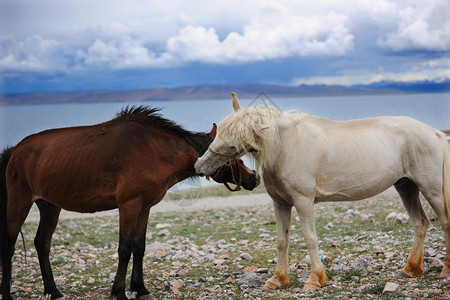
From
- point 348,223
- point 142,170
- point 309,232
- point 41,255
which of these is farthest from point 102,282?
point 348,223

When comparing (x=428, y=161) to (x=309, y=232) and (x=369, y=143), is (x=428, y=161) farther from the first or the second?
(x=309, y=232)

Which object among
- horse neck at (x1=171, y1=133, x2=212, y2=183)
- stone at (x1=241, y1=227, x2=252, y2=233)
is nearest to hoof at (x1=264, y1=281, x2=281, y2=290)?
horse neck at (x1=171, y1=133, x2=212, y2=183)

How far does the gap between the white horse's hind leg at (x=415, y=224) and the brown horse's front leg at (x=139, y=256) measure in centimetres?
346

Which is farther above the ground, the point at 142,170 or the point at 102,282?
the point at 142,170

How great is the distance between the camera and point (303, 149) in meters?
5.77

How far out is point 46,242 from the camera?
6.38m

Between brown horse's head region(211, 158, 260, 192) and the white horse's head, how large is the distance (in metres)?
0.38

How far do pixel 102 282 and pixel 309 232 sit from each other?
126 inches

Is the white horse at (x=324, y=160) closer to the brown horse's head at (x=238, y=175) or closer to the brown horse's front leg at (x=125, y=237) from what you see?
the brown horse's head at (x=238, y=175)

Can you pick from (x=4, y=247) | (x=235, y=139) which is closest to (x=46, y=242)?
(x=4, y=247)

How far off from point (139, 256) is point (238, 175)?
166 cm

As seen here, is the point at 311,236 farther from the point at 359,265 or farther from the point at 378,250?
the point at 378,250

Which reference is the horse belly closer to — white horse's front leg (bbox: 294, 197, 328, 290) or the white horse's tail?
white horse's front leg (bbox: 294, 197, 328, 290)

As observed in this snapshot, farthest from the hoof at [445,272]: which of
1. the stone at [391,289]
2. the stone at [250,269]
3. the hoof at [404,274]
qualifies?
the stone at [250,269]
